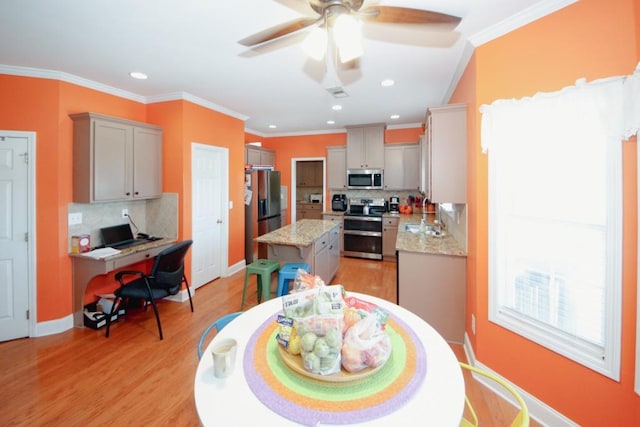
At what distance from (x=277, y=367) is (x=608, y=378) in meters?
1.76

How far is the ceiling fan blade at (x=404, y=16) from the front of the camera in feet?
4.30

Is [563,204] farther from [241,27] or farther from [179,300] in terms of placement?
[179,300]

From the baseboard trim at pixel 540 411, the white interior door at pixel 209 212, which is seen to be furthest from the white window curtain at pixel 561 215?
the white interior door at pixel 209 212

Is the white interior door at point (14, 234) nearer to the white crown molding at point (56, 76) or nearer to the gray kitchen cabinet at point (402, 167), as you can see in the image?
the white crown molding at point (56, 76)

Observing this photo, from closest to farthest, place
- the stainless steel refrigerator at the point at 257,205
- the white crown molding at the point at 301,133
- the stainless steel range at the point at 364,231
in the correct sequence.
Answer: the stainless steel refrigerator at the point at 257,205 < the stainless steel range at the point at 364,231 < the white crown molding at the point at 301,133

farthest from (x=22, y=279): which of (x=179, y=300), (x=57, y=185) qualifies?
(x=179, y=300)

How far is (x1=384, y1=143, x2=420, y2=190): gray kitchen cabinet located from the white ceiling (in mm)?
1361

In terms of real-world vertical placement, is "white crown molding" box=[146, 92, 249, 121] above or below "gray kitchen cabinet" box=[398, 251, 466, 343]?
above

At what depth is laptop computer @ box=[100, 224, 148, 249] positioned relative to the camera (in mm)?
3232

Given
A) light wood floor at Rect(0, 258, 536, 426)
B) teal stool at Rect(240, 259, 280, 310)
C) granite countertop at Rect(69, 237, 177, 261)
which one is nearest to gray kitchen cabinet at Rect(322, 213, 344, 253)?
teal stool at Rect(240, 259, 280, 310)

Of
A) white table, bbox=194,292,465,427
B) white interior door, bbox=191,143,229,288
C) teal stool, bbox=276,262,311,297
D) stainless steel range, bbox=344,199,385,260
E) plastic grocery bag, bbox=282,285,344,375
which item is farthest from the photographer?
stainless steel range, bbox=344,199,385,260

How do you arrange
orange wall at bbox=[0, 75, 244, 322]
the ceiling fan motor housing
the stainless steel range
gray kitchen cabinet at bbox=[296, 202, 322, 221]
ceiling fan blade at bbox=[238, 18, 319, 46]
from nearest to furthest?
the ceiling fan motor housing → ceiling fan blade at bbox=[238, 18, 319, 46] → orange wall at bbox=[0, 75, 244, 322] → the stainless steel range → gray kitchen cabinet at bbox=[296, 202, 322, 221]

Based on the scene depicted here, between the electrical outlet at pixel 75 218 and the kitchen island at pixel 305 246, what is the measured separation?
74.6 inches

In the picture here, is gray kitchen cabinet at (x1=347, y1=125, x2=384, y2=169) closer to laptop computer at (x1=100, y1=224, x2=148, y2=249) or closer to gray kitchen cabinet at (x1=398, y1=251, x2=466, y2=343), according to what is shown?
gray kitchen cabinet at (x1=398, y1=251, x2=466, y2=343)
